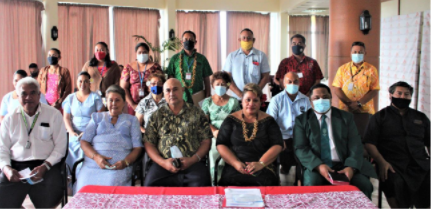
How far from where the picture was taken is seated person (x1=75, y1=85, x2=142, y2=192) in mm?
3432

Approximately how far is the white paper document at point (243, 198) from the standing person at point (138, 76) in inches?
104

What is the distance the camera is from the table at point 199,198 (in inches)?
95.8

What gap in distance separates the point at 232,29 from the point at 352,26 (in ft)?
14.8

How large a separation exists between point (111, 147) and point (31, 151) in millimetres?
645

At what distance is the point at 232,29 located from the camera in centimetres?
1001

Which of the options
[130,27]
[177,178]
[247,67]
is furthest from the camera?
[130,27]

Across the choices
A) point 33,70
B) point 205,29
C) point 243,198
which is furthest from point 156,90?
point 205,29

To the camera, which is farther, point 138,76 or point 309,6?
point 309,6

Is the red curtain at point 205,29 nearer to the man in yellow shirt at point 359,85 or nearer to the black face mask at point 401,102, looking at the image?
the man in yellow shirt at point 359,85

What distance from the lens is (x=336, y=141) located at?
11.5 ft

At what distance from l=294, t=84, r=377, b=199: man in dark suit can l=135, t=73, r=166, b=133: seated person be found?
156 cm

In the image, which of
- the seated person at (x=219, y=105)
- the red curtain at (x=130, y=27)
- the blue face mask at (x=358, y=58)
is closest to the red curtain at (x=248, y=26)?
the red curtain at (x=130, y=27)

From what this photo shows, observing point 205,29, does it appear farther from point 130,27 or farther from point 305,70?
point 305,70

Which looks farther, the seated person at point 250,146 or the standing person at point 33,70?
the standing person at point 33,70
